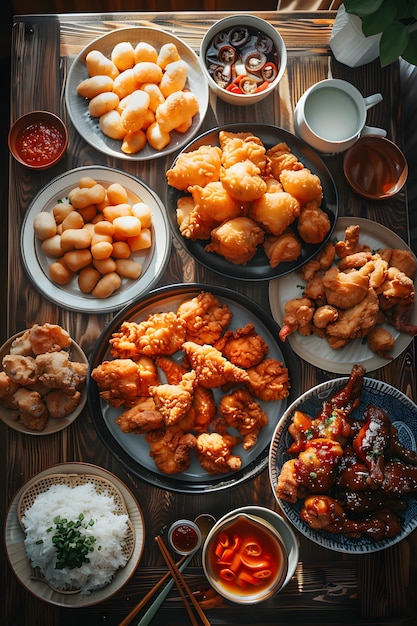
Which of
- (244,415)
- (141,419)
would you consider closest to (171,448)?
(141,419)

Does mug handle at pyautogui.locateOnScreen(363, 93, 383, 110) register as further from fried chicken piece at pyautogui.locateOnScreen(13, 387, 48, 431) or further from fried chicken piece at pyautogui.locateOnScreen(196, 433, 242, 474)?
fried chicken piece at pyautogui.locateOnScreen(13, 387, 48, 431)

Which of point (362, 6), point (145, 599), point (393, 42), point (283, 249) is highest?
point (362, 6)

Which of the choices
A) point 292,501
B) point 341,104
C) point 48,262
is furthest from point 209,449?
point 341,104

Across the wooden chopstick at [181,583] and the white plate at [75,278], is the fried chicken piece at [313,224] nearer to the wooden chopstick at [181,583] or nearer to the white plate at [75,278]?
the white plate at [75,278]

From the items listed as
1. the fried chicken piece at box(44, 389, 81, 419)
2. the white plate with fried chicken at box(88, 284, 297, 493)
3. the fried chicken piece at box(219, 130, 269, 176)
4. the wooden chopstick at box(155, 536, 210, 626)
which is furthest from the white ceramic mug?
the wooden chopstick at box(155, 536, 210, 626)

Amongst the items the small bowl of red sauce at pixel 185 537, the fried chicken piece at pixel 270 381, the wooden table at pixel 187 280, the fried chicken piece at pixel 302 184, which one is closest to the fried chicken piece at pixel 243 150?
the fried chicken piece at pixel 302 184

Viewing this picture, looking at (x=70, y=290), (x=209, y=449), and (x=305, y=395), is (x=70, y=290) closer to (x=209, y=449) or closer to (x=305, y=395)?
(x=209, y=449)

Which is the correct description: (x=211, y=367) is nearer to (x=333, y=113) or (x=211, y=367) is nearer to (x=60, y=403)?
(x=60, y=403)
